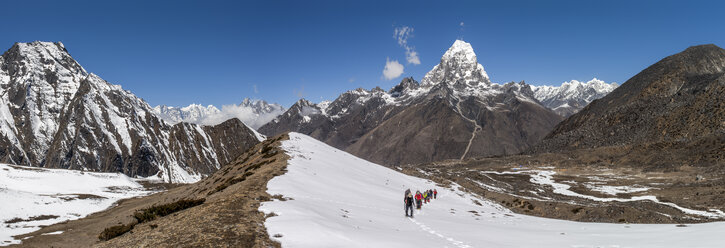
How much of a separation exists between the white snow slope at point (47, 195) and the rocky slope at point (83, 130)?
65.2 meters

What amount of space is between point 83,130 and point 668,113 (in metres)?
229

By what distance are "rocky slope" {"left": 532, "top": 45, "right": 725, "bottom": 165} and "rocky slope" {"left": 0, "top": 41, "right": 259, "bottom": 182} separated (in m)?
161

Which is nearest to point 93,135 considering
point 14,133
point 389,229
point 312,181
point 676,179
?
point 14,133

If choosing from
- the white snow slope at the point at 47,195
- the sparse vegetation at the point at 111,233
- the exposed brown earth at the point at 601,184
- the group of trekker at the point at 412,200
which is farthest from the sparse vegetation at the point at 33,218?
the exposed brown earth at the point at 601,184

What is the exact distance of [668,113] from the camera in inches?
4966

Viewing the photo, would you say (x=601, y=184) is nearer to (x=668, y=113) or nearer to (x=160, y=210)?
(x=668, y=113)

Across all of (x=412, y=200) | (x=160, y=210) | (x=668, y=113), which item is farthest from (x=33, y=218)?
(x=668, y=113)

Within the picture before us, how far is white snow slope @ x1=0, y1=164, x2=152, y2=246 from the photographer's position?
3661cm

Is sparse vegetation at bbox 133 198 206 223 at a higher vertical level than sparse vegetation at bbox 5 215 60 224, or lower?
higher

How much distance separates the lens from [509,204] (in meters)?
46.6

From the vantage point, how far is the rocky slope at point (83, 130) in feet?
477

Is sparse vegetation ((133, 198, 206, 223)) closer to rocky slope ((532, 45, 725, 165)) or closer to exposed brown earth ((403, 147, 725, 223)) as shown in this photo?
exposed brown earth ((403, 147, 725, 223))

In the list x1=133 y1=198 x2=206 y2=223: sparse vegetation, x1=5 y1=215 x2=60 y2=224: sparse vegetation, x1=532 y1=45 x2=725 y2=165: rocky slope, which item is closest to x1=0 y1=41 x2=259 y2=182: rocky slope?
x1=5 y1=215 x2=60 y2=224: sparse vegetation

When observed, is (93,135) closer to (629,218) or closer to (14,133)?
(14,133)
